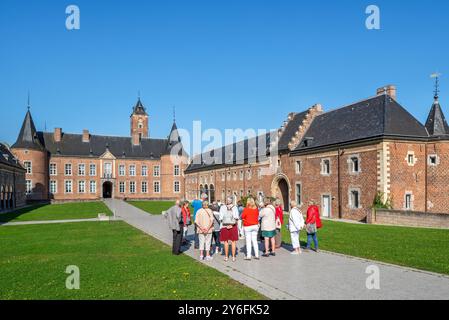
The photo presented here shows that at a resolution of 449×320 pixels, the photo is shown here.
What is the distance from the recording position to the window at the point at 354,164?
87.8 ft

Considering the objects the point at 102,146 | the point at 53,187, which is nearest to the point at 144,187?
the point at 102,146

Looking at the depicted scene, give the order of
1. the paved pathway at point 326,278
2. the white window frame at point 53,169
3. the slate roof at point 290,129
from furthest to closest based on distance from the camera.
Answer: the white window frame at point 53,169
the slate roof at point 290,129
the paved pathway at point 326,278

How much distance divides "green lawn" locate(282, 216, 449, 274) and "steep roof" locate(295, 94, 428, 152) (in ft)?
35.5

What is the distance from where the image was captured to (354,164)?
2728 centimetres

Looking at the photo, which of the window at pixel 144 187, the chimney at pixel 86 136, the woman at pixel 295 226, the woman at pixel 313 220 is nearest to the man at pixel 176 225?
the woman at pixel 295 226

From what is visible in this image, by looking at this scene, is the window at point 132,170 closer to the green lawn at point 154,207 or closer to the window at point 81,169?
the window at point 81,169

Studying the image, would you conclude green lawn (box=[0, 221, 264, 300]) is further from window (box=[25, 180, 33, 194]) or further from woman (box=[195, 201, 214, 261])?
window (box=[25, 180, 33, 194])

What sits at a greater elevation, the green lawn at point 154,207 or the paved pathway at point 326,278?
the paved pathway at point 326,278

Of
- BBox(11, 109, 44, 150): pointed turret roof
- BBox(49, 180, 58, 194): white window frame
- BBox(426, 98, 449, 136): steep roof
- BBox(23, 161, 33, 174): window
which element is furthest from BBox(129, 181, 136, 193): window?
BBox(426, 98, 449, 136): steep roof

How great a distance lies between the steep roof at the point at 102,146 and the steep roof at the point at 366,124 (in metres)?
42.1

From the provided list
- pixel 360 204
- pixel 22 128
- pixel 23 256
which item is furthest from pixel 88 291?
pixel 22 128

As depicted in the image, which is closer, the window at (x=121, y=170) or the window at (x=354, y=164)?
the window at (x=354, y=164)

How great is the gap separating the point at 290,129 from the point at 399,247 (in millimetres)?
25589
